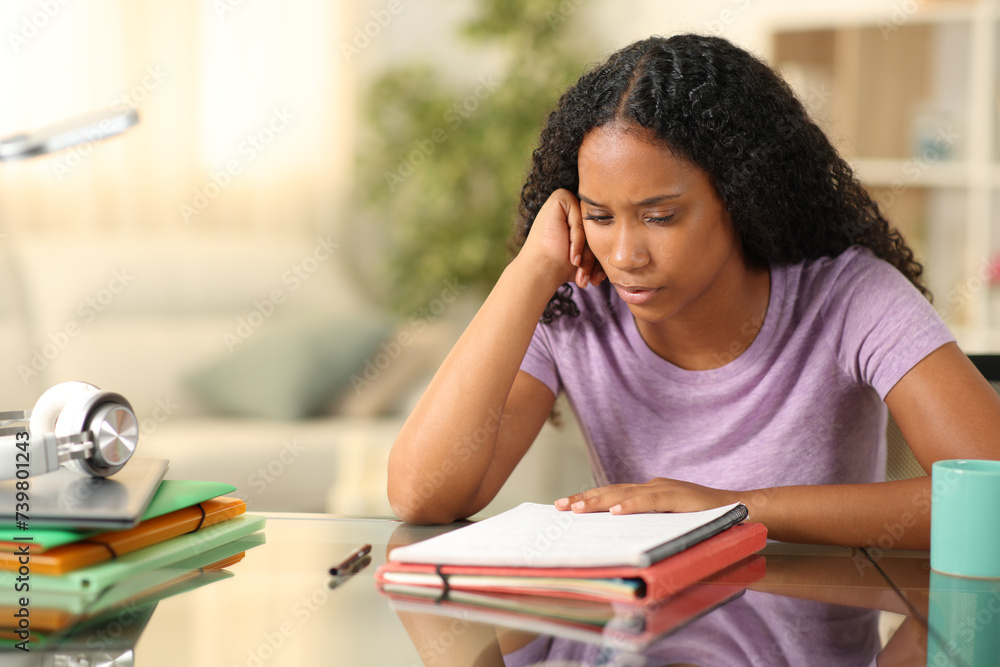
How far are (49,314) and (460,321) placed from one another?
1.56m

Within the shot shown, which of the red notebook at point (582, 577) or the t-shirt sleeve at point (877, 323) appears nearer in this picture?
the red notebook at point (582, 577)

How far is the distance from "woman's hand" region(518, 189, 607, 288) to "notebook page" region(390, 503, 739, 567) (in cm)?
40

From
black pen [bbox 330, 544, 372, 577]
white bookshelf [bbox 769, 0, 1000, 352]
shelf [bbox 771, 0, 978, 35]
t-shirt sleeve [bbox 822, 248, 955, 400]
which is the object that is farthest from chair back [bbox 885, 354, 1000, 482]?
shelf [bbox 771, 0, 978, 35]

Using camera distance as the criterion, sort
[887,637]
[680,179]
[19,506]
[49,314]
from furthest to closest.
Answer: [49,314] → [680,179] → [19,506] → [887,637]

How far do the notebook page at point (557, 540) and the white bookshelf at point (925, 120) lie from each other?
2.47 metres

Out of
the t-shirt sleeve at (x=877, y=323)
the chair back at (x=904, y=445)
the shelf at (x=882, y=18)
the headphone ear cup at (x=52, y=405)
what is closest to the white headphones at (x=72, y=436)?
the headphone ear cup at (x=52, y=405)

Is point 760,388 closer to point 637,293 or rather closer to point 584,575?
point 637,293

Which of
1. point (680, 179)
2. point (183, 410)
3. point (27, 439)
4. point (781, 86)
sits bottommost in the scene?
point (183, 410)

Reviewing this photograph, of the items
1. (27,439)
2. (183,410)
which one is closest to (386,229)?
(183,410)

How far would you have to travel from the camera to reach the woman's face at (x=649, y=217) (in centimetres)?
102

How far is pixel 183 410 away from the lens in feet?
9.80

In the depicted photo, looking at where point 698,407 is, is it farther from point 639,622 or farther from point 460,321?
point 460,321

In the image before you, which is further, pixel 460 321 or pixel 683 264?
pixel 460 321

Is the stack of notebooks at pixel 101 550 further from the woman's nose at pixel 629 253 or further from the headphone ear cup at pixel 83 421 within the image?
the woman's nose at pixel 629 253
